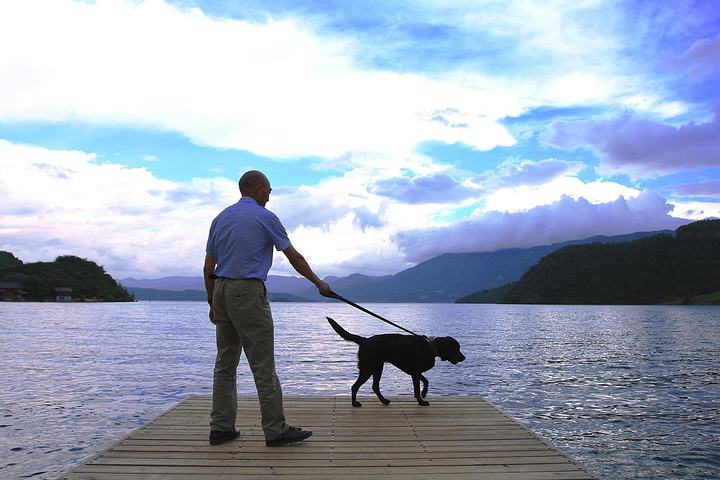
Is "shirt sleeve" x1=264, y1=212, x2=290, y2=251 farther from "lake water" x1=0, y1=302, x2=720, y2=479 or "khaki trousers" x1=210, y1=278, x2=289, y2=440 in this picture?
"lake water" x1=0, y1=302, x2=720, y2=479

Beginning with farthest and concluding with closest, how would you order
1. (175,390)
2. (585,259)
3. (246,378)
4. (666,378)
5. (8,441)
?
(585,259), (666,378), (246,378), (175,390), (8,441)

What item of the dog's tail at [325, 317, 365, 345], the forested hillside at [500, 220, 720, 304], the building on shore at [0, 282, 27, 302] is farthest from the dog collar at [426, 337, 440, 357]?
the building on shore at [0, 282, 27, 302]

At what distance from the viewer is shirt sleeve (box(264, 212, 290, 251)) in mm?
6664

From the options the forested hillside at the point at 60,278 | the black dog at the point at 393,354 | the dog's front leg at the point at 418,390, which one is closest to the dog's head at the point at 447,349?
the black dog at the point at 393,354

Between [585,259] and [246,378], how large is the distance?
7477 inches

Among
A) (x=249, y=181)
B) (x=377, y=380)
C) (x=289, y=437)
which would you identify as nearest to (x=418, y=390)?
(x=377, y=380)

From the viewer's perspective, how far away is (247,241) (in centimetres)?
666

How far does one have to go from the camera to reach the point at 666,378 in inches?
924

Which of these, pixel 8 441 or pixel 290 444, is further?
pixel 8 441

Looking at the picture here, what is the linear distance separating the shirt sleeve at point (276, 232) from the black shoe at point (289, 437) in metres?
2.21

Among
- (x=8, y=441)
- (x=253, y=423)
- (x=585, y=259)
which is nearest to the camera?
(x=253, y=423)

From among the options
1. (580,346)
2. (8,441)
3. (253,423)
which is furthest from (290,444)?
(580,346)

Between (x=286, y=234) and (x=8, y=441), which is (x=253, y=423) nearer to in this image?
(x=286, y=234)

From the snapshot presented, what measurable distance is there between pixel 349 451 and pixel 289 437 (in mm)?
745
